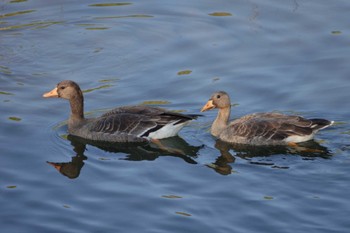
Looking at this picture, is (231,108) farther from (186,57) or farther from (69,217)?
(69,217)

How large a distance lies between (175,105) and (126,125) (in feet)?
4.36

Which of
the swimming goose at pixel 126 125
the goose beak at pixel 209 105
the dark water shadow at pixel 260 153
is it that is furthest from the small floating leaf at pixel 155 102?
the dark water shadow at pixel 260 153

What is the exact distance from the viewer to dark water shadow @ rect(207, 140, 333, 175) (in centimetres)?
1580

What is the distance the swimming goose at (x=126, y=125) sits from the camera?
1725cm

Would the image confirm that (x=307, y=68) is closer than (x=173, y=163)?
No

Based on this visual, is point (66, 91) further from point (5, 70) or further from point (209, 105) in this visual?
point (5, 70)

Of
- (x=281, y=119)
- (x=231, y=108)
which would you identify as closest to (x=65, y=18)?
(x=231, y=108)

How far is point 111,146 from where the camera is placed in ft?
56.5

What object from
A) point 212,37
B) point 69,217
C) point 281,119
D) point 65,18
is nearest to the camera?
point 69,217

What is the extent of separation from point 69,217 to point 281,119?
4.97 meters

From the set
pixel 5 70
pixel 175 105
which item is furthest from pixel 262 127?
pixel 5 70

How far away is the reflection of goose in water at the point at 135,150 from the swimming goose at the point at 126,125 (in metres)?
0.14

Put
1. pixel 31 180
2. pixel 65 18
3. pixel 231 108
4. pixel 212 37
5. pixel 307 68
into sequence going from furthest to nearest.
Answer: pixel 65 18
pixel 212 37
pixel 307 68
pixel 231 108
pixel 31 180

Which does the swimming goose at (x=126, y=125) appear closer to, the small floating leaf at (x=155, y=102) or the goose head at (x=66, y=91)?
the goose head at (x=66, y=91)
